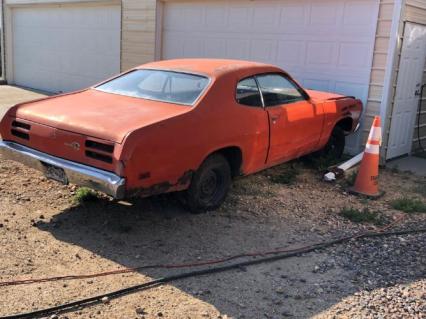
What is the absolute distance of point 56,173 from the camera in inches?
183

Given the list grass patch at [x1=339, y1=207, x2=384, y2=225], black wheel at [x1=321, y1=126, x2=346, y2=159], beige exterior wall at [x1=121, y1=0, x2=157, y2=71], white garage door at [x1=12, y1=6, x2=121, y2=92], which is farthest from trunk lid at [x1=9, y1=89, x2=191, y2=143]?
white garage door at [x1=12, y1=6, x2=121, y2=92]

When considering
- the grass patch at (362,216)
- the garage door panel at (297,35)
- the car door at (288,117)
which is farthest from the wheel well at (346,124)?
the grass patch at (362,216)

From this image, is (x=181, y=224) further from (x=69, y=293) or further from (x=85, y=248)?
(x=69, y=293)

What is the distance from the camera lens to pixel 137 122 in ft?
14.8

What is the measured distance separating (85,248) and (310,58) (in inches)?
228

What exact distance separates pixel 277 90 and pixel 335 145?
2.05 m

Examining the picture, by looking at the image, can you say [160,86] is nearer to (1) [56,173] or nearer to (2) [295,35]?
(1) [56,173]

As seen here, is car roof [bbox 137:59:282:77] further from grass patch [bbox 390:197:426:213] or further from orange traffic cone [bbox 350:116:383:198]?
grass patch [bbox 390:197:426:213]

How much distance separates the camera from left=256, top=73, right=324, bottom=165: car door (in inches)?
234

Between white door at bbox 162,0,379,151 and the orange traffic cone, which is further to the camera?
white door at bbox 162,0,379,151

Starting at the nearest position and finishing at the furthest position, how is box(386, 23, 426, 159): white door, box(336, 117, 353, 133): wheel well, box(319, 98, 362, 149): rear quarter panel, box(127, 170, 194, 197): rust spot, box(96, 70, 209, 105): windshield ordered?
box(127, 170, 194, 197): rust spot
box(96, 70, 209, 105): windshield
box(319, 98, 362, 149): rear quarter panel
box(336, 117, 353, 133): wheel well
box(386, 23, 426, 159): white door

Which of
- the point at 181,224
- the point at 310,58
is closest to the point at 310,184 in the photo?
the point at 181,224

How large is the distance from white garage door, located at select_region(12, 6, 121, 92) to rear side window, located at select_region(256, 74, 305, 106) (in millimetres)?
7024

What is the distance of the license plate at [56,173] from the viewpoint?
181 inches
